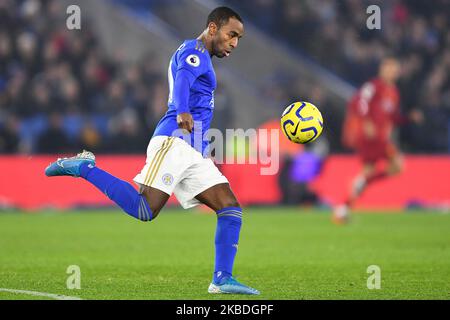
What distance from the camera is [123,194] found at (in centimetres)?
750

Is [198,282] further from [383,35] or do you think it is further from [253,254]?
[383,35]

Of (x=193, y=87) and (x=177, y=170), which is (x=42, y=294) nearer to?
(x=177, y=170)

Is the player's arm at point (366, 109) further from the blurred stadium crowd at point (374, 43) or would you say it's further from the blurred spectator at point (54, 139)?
the blurred spectator at point (54, 139)

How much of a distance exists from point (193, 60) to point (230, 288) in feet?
5.94

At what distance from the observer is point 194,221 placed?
16094 millimetres

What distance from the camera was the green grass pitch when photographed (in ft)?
25.4

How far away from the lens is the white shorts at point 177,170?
24.4 ft

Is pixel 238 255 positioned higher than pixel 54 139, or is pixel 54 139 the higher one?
pixel 54 139

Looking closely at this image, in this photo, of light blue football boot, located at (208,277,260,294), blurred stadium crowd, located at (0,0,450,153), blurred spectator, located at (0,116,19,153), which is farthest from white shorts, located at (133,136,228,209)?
blurred spectator, located at (0,116,19,153)

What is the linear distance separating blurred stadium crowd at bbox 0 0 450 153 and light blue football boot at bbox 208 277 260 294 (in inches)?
454

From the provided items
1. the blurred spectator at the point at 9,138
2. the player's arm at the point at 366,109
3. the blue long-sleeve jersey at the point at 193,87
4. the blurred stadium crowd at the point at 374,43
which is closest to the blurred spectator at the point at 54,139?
the blurred spectator at the point at 9,138

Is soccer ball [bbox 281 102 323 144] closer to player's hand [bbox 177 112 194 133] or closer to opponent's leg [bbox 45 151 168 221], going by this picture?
player's hand [bbox 177 112 194 133]

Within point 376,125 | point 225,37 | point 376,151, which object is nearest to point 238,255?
point 225,37
